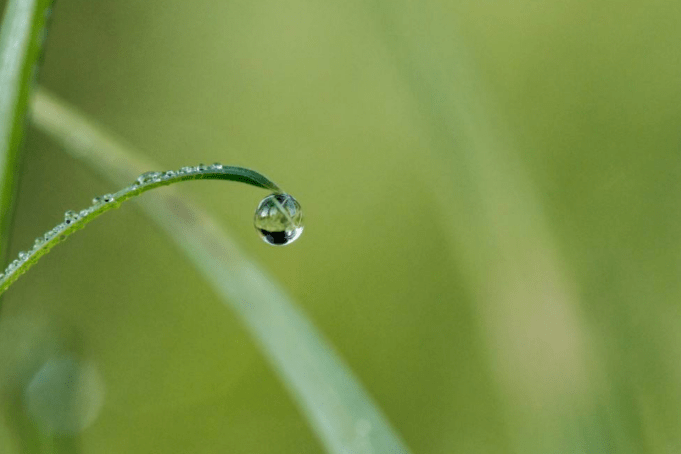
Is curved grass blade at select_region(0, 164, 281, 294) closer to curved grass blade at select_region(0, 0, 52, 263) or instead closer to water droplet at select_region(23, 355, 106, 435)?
curved grass blade at select_region(0, 0, 52, 263)

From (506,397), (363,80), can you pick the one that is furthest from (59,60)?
(506,397)

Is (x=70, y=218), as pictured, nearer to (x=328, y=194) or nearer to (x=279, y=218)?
(x=279, y=218)

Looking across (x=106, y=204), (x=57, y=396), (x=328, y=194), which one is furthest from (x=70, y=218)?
(x=328, y=194)

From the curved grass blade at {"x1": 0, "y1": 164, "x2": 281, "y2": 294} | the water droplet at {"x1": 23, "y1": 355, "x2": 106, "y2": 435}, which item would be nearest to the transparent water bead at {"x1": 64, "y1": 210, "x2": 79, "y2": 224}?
the curved grass blade at {"x1": 0, "y1": 164, "x2": 281, "y2": 294}

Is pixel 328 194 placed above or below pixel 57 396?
above

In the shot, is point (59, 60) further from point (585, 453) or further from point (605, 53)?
point (585, 453)

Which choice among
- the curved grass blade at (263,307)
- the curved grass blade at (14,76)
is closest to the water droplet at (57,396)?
the curved grass blade at (263,307)

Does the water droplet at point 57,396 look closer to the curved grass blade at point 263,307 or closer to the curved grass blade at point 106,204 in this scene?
the curved grass blade at point 263,307
